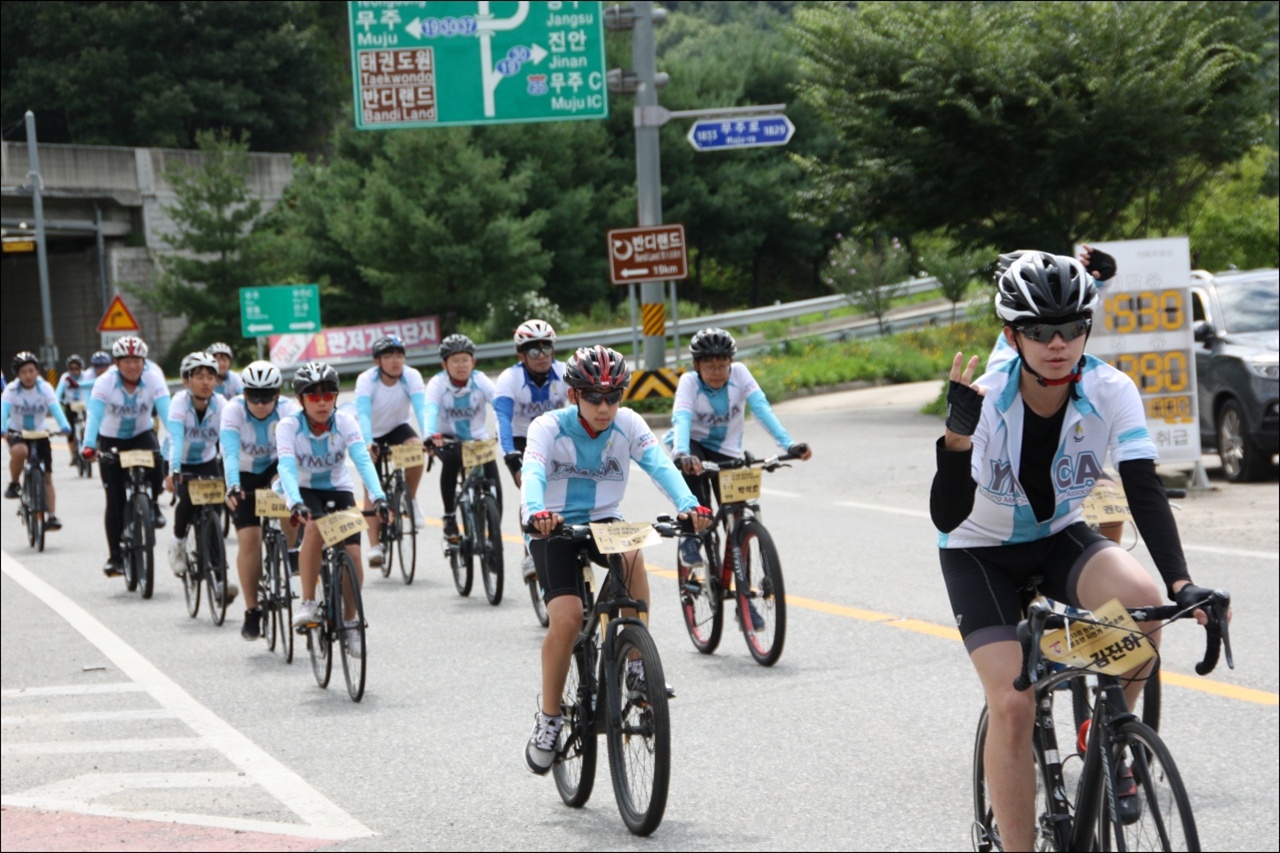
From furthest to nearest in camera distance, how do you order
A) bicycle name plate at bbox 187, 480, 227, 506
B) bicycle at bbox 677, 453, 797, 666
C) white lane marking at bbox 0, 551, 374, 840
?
bicycle at bbox 677, 453, 797, 666 < white lane marking at bbox 0, 551, 374, 840 < bicycle name plate at bbox 187, 480, 227, 506

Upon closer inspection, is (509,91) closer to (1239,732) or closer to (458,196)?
(458,196)

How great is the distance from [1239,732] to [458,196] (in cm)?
1436

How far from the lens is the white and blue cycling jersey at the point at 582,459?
342cm

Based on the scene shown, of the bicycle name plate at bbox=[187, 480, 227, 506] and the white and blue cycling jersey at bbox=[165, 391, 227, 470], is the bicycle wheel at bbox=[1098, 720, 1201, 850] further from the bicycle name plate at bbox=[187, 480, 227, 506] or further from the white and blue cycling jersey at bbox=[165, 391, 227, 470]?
the white and blue cycling jersey at bbox=[165, 391, 227, 470]

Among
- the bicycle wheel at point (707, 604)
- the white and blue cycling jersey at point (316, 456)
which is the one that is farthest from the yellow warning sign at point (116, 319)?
the bicycle wheel at point (707, 604)

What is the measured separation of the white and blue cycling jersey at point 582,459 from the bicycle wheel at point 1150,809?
1033mm

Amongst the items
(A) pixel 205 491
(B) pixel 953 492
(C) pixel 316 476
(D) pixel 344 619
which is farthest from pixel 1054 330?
(D) pixel 344 619

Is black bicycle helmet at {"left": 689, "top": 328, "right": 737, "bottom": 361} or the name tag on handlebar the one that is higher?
black bicycle helmet at {"left": 689, "top": 328, "right": 737, "bottom": 361}

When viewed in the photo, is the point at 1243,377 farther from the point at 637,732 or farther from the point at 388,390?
the point at 388,390

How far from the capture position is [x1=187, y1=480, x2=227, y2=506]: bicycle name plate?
39.0ft

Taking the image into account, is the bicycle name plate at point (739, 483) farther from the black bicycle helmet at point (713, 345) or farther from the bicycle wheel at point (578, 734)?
the bicycle wheel at point (578, 734)

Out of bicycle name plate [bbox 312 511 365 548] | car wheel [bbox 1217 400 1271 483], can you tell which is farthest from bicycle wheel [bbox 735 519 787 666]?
car wheel [bbox 1217 400 1271 483]

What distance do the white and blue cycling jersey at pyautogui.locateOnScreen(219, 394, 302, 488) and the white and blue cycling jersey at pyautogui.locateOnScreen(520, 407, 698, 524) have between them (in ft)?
24.2

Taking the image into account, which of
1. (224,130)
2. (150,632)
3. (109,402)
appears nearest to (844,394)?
(224,130)
